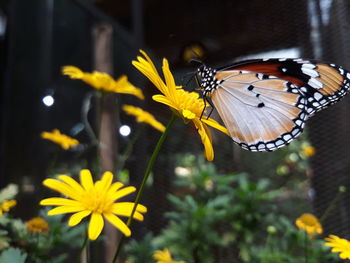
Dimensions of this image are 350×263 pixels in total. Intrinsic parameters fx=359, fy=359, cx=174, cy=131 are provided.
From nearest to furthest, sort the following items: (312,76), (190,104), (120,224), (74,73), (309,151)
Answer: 1. (120,224)
2. (190,104)
3. (312,76)
4. (74,73)
5. (309,151)

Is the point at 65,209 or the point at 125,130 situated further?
the point at 125,130

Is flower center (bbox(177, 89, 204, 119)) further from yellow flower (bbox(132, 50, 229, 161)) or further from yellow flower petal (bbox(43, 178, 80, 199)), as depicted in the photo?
yellow flower petal (bbox(43, 178, 80, 199))

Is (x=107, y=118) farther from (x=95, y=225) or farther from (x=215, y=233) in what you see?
(x=95, y=225)

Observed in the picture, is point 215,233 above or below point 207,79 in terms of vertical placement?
below

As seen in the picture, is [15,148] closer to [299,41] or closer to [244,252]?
[244,252]

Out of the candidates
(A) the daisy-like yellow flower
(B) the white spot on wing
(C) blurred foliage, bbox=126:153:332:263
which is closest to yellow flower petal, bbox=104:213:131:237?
(A) the daisy-like yellow flower

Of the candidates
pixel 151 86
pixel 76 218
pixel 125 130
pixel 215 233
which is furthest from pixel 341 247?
pixel 151 86

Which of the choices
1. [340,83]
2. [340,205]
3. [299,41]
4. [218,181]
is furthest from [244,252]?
[299,41]
